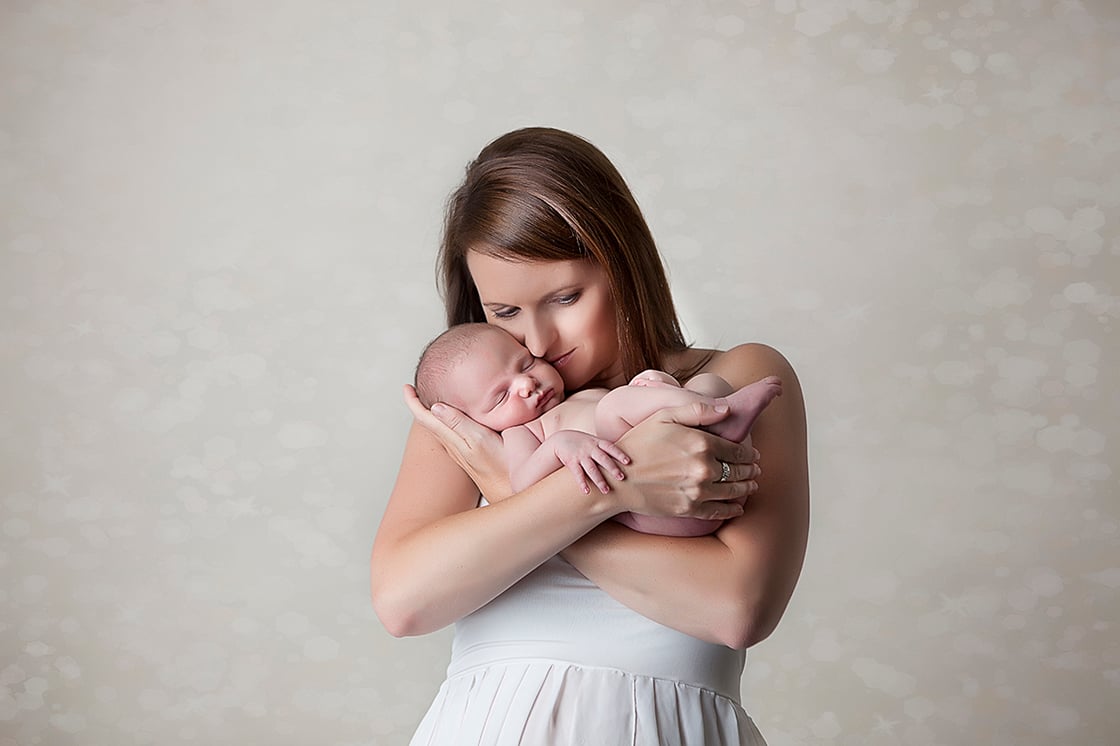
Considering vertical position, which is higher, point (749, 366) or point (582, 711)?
point (749, 366)

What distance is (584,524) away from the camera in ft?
4.91

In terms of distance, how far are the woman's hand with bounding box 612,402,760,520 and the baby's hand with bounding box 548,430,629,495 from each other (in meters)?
0.02

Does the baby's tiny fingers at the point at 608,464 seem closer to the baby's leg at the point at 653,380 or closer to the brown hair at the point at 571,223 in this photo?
the baby's leg at the point at 653,380

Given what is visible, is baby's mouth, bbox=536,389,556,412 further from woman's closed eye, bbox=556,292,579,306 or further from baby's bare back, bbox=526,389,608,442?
woman's closed eye, bbox=556,292,579,306

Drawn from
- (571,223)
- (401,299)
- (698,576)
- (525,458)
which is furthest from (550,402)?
(401,299)

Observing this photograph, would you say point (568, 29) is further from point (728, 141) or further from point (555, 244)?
point (555, 244)

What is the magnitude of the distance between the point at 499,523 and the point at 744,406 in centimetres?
35

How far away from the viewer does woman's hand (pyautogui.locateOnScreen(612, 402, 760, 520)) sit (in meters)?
1.47

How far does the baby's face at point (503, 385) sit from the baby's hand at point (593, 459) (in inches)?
9.1

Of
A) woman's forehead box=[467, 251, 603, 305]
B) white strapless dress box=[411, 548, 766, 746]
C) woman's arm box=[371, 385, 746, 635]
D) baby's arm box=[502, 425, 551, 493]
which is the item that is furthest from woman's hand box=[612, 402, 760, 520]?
woman's forehead box=[467, 251, 603, 305]

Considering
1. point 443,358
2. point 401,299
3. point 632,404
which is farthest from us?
point 401,299

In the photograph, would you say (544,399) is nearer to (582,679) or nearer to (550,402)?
(550,402)

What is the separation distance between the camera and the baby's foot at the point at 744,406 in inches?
59.4

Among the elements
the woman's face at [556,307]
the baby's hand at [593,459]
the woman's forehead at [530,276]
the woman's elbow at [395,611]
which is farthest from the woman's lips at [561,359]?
the woman's elbow at [395,611]
